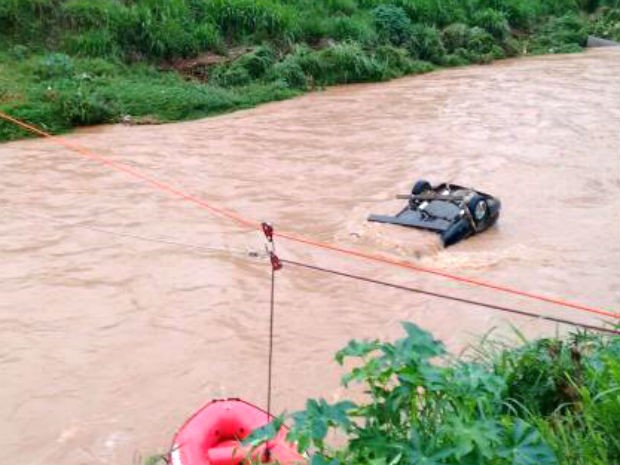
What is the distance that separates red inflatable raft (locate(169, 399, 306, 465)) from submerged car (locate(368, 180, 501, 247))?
389 centimetres

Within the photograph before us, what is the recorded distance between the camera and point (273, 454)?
385 centimetres

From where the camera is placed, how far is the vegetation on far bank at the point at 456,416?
2.54 metres

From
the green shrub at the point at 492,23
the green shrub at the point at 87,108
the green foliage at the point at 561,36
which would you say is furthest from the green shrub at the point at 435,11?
the green shrub at the point at 87,108

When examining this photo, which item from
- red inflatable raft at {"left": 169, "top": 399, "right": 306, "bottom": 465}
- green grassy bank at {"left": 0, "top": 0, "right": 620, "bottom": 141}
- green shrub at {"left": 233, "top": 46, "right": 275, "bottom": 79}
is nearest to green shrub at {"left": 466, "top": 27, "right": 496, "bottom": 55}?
green grassy bank at {"left": 0, "top": 0, "right": 620, "bottom": 141}

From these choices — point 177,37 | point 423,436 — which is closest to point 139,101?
point 177,37

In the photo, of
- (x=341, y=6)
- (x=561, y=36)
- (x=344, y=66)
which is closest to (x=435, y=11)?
(x=341, y=6)

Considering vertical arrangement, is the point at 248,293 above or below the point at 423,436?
below

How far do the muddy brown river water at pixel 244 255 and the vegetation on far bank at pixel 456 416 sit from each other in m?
1.87

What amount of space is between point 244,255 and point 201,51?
9772 mm

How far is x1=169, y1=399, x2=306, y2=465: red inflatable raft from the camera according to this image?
385 cm

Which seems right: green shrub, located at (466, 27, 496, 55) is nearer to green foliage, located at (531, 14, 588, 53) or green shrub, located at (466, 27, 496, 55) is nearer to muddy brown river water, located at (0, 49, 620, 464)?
green foliage, located at (531, 14, 588, 53)

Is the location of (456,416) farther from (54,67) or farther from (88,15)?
(88,15)

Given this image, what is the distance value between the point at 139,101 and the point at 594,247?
331 inches

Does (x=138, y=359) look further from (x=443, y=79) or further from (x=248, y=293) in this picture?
(x=443, y=79)
